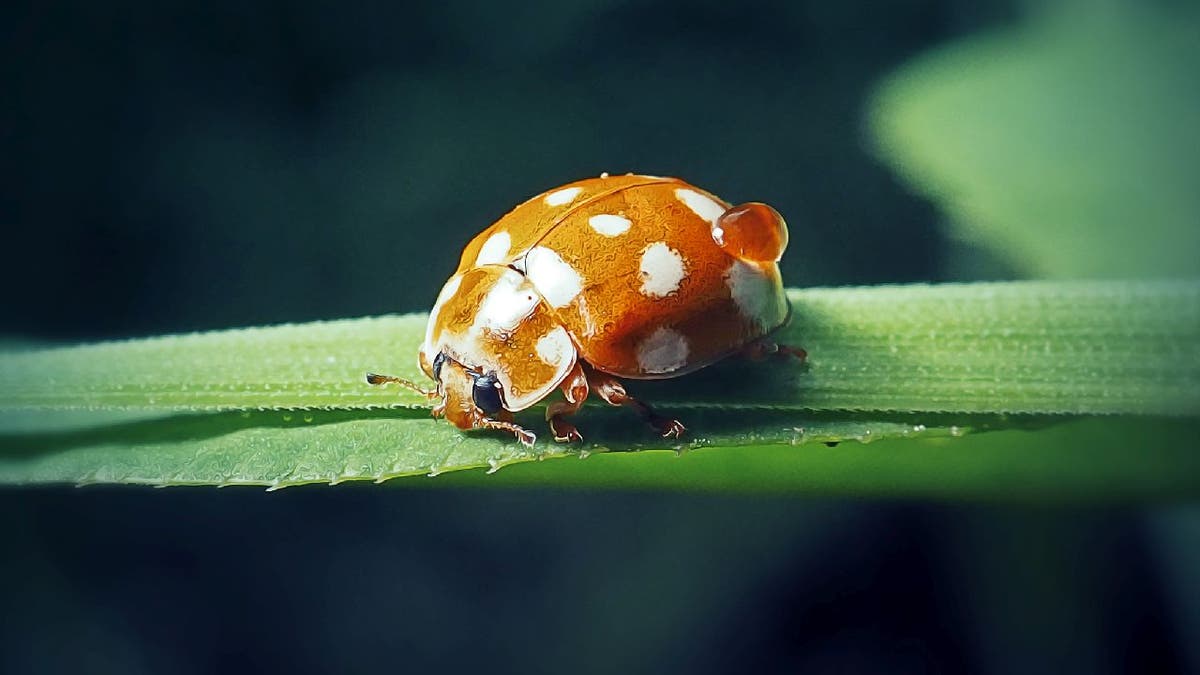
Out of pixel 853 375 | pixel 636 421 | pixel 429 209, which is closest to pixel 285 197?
pixel 429 209

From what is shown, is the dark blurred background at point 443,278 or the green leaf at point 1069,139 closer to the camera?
the dark blurred background at point 443,278

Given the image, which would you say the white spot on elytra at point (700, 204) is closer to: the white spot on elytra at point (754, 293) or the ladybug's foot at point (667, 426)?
the white spot on elytra at point (754, 293)

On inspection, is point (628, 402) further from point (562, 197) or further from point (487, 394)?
point (562, 197)

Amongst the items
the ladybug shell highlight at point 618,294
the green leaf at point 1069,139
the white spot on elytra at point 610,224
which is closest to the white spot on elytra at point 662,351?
the ladybug shell highlight at point 618,294

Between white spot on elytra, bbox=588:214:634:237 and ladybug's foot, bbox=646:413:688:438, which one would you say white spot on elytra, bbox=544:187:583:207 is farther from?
ladybug's foot, bbox=646:413:688:438

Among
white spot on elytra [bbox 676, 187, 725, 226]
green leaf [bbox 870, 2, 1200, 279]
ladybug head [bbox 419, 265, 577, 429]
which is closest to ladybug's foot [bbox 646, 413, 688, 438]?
ladybug head [bbox 419, 265, 577, 429]

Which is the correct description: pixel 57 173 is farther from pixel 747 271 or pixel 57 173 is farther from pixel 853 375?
pixel 853 375

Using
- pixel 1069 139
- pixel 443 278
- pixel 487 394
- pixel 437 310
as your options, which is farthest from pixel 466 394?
pixel 1069 139
